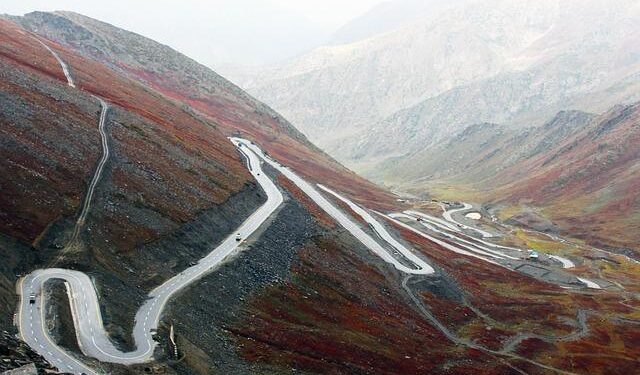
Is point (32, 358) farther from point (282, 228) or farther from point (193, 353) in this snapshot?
point (282, 228)

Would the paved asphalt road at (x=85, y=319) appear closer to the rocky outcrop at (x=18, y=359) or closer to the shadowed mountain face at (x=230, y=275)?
the shadowed mountain face at (x=230, y=275)

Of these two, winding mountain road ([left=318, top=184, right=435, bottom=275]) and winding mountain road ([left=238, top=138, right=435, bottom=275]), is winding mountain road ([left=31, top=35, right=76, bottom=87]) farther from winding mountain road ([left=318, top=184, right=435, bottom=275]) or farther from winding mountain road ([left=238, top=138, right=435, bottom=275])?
winding mountain road ([left=318, top=184, right=435, bottom=275])

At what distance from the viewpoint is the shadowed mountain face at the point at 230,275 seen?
66438 mm

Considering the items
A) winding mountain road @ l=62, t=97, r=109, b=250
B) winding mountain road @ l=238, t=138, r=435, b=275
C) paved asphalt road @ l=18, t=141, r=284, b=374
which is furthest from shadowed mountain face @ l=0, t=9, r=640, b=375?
winding mountain road @ l=238, t=138, r=435, b=275

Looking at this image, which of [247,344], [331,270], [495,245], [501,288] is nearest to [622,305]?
[501,288]

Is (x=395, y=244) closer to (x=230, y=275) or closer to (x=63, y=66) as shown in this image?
(x=230, y=275)

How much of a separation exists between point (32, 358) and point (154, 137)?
7802 cm

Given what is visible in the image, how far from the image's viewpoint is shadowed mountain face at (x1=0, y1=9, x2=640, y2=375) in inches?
2616

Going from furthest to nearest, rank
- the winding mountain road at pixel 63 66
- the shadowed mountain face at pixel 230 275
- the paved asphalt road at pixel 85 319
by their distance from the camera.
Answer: the winding mountain road at pixel 63 66
the shadowed mountain face at pixel 230 275
the paved asphalt road at pixel 85 319

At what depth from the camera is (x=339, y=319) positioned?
85.1 meters

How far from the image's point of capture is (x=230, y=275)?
8244 cm

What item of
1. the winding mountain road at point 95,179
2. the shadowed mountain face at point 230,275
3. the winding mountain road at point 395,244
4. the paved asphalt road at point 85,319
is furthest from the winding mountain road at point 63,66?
the paved asphalt road at point 85,319

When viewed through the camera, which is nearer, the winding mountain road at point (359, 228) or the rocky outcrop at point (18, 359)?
Result: the rocky outcrop at point (18, 359)

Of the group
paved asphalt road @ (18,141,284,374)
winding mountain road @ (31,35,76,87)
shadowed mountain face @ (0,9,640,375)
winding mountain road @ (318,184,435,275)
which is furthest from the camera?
winding mountain road @ (31,35,76,87)
